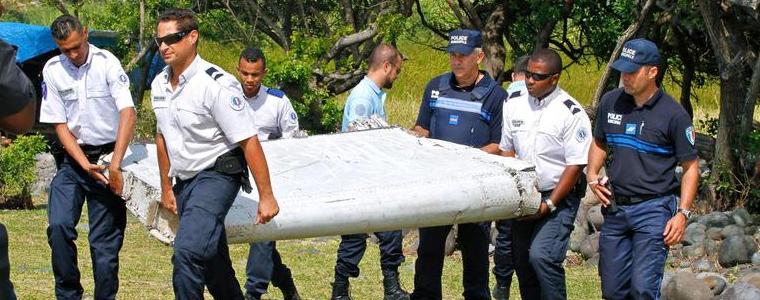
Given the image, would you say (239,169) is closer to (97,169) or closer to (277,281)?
(97,169)

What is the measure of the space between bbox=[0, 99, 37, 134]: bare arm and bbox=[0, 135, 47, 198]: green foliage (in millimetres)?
10428

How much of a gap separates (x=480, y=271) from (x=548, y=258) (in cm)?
72

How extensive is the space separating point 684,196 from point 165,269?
5163 mm

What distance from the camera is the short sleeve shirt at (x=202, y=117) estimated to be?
637 centimetres

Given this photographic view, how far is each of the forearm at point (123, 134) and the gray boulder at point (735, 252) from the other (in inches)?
217

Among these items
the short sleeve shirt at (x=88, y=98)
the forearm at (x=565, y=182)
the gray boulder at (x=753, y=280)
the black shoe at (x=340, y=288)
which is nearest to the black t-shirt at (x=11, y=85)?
the short sleeve shirt at (x=88, y=98)

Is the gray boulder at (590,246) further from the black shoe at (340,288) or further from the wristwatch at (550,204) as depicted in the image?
the wristwatch at (550,204)

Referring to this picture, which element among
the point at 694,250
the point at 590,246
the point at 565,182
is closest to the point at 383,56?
the point at 565,182

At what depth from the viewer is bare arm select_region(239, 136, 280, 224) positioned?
6.22 m

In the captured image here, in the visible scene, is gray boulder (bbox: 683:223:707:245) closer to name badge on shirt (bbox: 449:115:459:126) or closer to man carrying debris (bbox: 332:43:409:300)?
man carrying debris (bbox: 332:43:409:300)

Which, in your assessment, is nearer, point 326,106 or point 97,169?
point 97,169

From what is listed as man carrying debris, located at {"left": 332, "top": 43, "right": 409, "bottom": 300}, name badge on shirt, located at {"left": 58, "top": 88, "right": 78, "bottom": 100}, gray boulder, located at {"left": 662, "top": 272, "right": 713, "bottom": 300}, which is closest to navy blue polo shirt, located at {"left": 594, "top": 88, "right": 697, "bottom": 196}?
gray boulder, located at {"left": 662, "top": 272, "right": 713, "bottom": 300}

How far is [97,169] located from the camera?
7449mm

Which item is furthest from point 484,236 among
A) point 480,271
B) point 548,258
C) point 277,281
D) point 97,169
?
point 97,169
